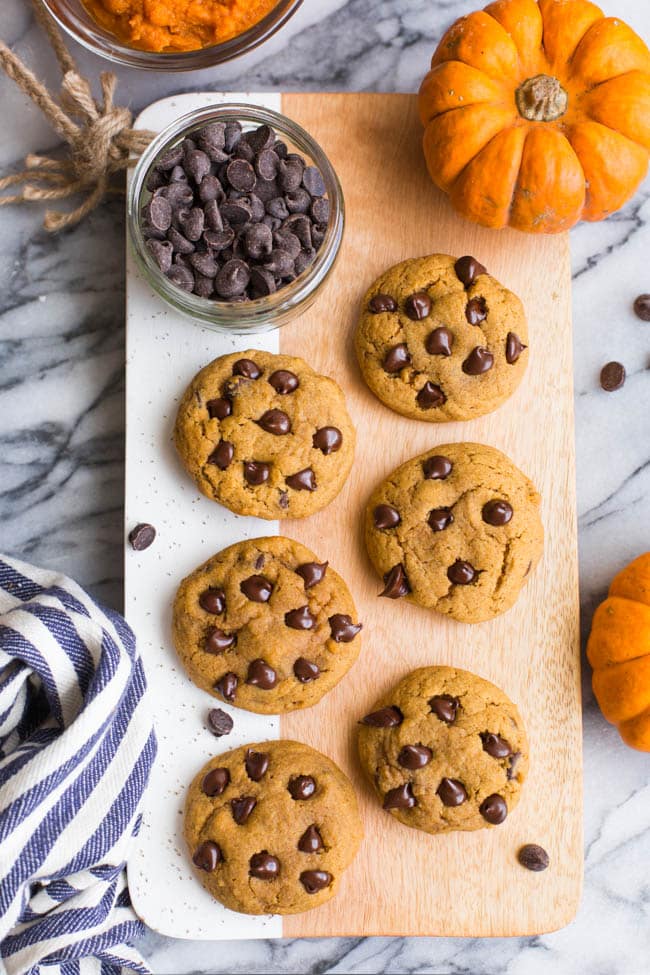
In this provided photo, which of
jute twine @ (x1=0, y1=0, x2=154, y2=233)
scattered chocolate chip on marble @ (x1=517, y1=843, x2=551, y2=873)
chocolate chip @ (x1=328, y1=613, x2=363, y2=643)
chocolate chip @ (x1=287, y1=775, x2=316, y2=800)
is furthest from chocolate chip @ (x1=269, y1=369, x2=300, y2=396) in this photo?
scattered chocolate chip on marble @ (x1=517, y1=843, x2=551, y2=873)

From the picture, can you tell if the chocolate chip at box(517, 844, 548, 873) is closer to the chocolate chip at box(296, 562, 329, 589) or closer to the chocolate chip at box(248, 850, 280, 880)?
the chocolate chip at box(248, 850, 280, 880)

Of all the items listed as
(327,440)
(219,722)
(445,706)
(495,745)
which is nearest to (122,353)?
(327,440)

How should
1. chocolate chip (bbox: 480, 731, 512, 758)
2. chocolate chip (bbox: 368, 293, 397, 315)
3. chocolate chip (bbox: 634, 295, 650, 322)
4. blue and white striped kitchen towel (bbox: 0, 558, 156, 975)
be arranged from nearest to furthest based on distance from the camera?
blue and white striped kitchen towel (bbox: 0, 558, 156, 975) → chocolate chip (bbox: 480, 731, 512, 758) → chocolate chip (bbox: 368, 293, 397, 315) → chocolate chip (bbox: 634, 295, 650, 322)

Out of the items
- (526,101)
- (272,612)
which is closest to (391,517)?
(272,612)

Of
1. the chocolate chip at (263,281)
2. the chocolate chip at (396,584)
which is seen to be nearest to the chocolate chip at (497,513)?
the chocolate chip at (396,584)

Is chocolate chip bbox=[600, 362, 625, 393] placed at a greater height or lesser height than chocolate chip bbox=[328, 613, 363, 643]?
greater

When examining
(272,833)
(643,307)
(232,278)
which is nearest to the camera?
(232,278)

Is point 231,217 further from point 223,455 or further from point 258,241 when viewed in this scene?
point 223,455
